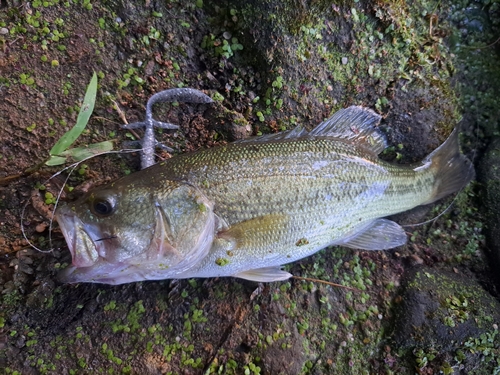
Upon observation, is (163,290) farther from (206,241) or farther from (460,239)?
(460,239)

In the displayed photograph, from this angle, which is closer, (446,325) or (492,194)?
(446,325)

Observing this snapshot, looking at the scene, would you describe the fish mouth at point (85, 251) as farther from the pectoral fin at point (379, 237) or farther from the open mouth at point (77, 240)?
the pectoral fin at point (379, 237)

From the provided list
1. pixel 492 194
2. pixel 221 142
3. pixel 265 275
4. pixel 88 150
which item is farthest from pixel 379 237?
pixel 88 150

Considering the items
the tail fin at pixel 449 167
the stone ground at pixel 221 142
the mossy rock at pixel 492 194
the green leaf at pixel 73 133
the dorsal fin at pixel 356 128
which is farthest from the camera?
the mossy rock at pixel 492 194

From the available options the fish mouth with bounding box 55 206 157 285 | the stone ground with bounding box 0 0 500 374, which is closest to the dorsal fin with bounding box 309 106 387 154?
the stone ground with bounding box 0 0 500 374

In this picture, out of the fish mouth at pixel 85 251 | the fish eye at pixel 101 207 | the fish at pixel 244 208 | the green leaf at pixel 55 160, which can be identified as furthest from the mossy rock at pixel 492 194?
the green leaf at pixel 55 160

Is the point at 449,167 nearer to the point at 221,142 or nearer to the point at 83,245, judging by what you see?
the point at 221,142

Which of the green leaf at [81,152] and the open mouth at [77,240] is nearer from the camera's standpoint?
the open mouth at [77,240]
